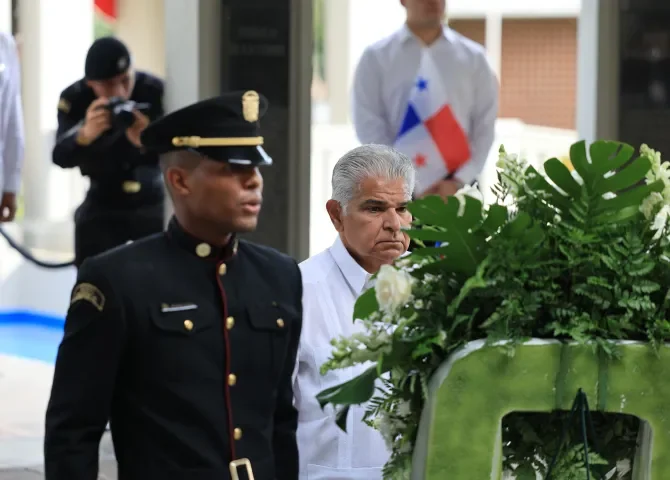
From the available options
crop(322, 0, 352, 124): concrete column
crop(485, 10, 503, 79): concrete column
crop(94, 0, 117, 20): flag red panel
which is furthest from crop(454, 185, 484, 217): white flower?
crop(485, 10, 503, 79): concrete column

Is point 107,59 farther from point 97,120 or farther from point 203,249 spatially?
point 203,249

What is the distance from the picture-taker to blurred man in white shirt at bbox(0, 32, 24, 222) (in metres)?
5.91

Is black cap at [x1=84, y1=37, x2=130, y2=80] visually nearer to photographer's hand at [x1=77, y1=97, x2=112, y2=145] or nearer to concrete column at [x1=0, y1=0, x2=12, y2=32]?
photographer's hand at [x1=77, y1=97, x2=112, y2=145]

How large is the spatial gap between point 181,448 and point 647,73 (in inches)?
181

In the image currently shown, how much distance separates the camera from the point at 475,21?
62.7 ft

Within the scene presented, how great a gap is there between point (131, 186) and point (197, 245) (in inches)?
119

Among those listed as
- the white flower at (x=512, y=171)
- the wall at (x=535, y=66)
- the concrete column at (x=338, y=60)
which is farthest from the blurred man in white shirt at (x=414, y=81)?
the wall at (x=535, y=66)

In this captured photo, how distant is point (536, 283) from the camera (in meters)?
1.70

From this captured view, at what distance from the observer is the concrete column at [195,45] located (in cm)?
596

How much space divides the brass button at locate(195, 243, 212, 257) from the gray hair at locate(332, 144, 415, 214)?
613mm

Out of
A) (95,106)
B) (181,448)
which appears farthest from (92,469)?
(95,106)

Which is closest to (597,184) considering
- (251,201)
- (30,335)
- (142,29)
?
(251,201)

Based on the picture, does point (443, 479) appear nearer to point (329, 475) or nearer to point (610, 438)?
point (610, 438)

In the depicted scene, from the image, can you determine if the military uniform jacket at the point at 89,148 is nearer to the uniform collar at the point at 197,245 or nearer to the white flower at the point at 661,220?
the uniform collar at the point at 197,245
